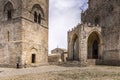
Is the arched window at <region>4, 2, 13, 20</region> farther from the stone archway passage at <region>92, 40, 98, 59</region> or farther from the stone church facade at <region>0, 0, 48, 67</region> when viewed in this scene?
the stone archway passage at <region>92, 40, 98, 59</region>

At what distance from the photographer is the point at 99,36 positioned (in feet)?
92.2

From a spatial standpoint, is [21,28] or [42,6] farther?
[42,6]

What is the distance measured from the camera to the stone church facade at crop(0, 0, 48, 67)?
920 inches

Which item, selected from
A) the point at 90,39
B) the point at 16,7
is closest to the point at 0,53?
the point at 16,7

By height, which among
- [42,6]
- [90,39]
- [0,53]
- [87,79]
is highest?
[42,6]

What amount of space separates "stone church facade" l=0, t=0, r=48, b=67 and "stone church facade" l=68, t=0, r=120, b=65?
18.1 feet

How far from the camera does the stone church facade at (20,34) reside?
23.4m

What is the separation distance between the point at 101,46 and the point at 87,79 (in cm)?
1628

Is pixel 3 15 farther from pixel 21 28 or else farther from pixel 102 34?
pixel 102 34

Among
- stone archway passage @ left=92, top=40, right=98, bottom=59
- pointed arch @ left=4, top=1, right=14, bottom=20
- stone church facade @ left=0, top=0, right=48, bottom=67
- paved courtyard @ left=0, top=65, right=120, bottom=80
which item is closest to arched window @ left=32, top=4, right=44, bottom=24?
stone church facade @ left=0, top=0, right=48, bottom=67

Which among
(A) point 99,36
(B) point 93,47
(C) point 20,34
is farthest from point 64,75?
(B) point 93,47

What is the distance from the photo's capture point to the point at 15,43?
23547 millimetres

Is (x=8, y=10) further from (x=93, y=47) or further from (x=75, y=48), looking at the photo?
(x=93, y=47)

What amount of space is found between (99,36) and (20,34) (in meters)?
11.5
